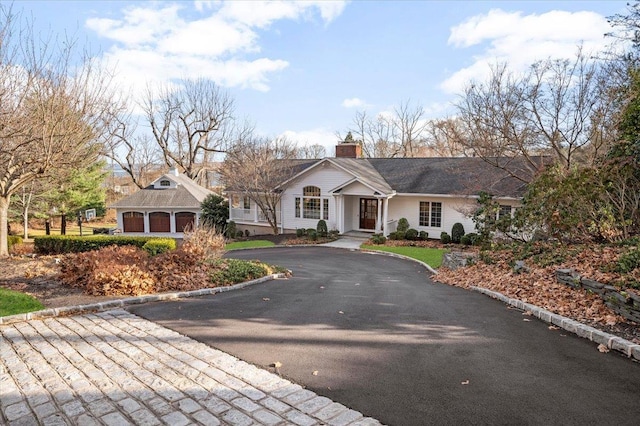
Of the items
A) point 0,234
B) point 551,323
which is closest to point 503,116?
point 551,323

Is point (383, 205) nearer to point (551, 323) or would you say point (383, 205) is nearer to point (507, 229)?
point (507, 229)

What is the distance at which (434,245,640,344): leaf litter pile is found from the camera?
6082mm

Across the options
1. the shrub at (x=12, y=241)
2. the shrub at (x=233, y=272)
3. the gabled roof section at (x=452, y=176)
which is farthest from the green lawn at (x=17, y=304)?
the gabled roof section at (x=452, y=176)

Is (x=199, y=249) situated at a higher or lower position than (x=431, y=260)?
higher

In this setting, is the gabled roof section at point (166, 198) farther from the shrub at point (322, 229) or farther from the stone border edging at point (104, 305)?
the stone border edging at point (104, 305)

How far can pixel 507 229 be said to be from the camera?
12664 millimetres

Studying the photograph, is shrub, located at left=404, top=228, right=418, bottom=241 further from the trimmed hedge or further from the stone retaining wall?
the stone retaining wall

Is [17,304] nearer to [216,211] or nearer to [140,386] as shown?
[140,386]

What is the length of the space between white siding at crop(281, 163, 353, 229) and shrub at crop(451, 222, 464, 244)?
6.81 metres

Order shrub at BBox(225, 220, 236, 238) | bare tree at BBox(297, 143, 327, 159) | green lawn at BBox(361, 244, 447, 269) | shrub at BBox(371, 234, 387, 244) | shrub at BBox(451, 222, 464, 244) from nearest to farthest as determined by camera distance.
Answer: green lawn at BBox(361, 244, 447, 269) < shrub at BBox(451, 222, 464, 244) < shrub at BBox(371, 234, 387, 244) < shrub at BBox(225, 220, 236, 238) < bare tree at BBox(297, 143, 327, 159)

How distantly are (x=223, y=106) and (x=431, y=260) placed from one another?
108 feet

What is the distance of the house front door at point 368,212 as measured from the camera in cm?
2492

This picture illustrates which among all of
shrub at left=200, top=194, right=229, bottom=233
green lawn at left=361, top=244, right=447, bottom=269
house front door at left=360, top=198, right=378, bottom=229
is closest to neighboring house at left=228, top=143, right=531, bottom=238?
house front door at left=360, top=198, right=378, bottom=229

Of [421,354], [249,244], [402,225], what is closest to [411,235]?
[402,225]
